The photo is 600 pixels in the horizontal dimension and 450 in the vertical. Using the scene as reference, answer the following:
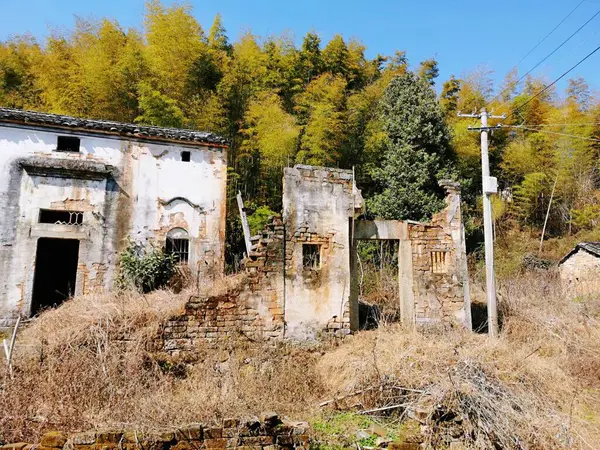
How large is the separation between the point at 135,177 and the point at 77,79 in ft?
20.6

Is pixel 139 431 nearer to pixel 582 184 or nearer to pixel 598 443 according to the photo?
pixel 598 443

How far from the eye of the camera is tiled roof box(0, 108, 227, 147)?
11.8 metres

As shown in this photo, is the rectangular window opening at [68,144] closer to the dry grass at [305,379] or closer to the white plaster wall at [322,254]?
the dry grass at [305,379]

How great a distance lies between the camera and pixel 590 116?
72.2ft

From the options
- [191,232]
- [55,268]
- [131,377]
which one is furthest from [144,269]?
[131,377]

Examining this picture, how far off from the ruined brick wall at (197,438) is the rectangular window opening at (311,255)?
14.5ft

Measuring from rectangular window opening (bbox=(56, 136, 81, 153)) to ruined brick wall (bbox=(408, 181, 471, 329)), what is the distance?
994 cm

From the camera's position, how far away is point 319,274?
29.0ft

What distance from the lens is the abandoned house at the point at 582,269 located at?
16297 millimetres

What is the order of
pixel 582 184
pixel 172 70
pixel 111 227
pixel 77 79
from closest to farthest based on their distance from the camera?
pixel 111 227
pixel 77 79
pixel 172 70
pixel 582 184

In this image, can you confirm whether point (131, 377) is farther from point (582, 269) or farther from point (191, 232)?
point (582, 269)

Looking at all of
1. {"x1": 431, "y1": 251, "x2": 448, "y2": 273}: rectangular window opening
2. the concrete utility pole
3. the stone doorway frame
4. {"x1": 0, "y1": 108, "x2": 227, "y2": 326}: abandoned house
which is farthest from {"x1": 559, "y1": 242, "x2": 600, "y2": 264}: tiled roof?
{"x1": 0, "y1": 108, "x2": 227, "y2": 326}: abandoned house

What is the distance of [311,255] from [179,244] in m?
5.51

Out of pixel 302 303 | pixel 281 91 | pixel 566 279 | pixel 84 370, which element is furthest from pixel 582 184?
pixel 84 370
